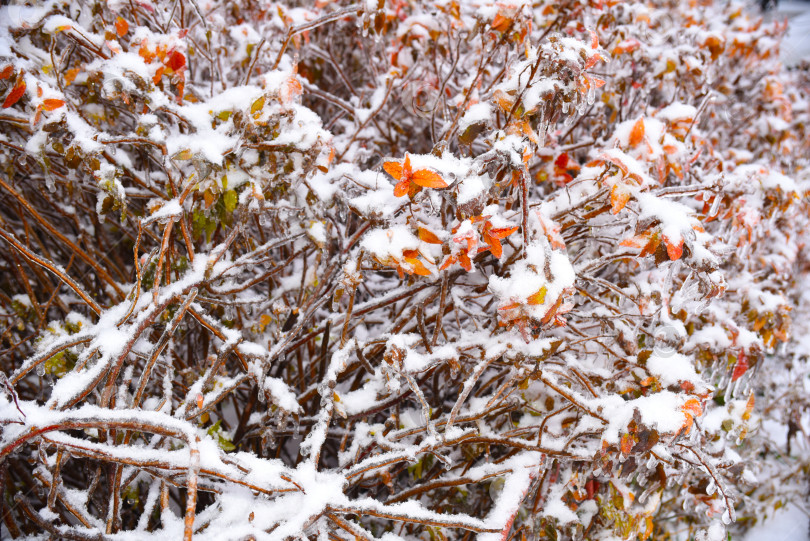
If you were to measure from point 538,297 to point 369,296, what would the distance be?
0.93m

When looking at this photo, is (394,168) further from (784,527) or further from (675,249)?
(784,527)

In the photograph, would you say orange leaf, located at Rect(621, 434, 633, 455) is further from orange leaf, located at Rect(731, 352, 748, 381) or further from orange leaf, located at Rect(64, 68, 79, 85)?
orange leaf, located at Rect(64, 68, 79, 85)

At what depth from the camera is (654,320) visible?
53.6 inches

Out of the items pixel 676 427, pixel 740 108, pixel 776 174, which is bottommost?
pixel 676 427

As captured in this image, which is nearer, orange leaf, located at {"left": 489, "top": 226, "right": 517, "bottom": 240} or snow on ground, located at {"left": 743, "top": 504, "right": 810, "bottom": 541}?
orange leaf, located at {"left": 489, "top": 226, "right": 517, "bottom": 240}

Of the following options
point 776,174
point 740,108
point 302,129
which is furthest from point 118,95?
point 740,108

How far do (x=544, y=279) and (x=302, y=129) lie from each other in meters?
0.68

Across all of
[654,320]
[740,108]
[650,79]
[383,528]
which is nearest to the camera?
[654,320]

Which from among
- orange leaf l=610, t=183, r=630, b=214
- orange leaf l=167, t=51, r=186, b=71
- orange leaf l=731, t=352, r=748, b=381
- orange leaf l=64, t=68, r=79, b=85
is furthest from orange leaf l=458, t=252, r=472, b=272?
orange leaf l=64, t=68, r=79, b=85

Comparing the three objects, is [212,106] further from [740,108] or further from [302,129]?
[740,108]

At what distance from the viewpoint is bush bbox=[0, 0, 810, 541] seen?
3.57 ft

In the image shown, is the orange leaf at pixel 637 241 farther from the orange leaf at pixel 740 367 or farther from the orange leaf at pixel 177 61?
the orange leaf at pixel 177 61

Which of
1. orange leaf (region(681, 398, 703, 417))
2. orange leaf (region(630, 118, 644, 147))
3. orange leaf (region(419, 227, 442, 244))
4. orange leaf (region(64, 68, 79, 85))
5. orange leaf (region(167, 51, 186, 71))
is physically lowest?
orange leaf (region(681, 398, 703, 417))

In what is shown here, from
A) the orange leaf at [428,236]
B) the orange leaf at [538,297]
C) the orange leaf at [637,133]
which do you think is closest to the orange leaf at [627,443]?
the orange leaf at [538,297]
